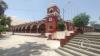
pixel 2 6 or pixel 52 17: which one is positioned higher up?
pixel 2 6

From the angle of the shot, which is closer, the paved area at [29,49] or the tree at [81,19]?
the paved area at [29,49]

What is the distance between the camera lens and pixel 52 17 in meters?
33.1

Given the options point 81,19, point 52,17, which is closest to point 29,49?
point 52,17

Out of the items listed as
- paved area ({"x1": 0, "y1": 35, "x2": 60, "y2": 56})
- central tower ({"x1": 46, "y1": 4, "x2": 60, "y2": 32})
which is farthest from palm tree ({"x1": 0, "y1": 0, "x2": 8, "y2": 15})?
paved area ({"x1": 0, "y1": 35, "x2": 60, "y2": 56})

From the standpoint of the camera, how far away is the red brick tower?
32.7 meters

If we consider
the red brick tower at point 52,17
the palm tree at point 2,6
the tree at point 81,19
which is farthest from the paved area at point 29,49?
the tree at point 81,19

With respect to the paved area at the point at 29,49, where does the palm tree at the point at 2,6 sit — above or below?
above

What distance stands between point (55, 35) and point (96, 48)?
16698 millimetres

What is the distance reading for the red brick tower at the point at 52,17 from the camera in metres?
32.7

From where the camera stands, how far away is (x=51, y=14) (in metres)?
33.5

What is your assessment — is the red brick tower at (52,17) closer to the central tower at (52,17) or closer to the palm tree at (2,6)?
the central tower at (52,17)

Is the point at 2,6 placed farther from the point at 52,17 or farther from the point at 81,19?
the point at 81,19

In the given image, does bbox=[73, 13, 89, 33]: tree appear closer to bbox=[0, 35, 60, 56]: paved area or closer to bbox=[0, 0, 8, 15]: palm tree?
bbox=[0, 0, 8, 15]: palm tree

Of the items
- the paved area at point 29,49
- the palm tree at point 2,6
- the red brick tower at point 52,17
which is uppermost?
the palm tree at point 2,6
